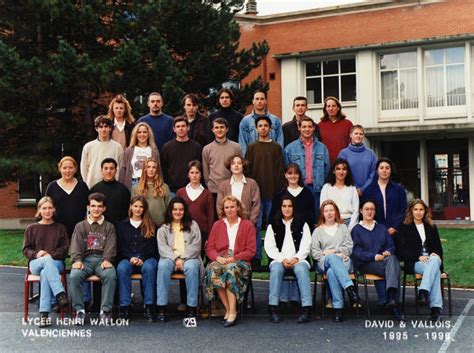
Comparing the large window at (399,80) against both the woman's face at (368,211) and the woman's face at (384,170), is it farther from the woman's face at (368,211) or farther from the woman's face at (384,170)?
the woman's face at (368,211)

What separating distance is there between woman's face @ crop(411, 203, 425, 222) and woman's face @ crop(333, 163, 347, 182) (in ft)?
3.30

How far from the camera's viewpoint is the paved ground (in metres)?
6.24

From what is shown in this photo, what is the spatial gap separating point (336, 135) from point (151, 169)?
2917 millimetres

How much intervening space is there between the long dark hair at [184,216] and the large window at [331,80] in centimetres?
1949

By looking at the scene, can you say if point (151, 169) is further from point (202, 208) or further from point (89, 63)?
point (89, 63)

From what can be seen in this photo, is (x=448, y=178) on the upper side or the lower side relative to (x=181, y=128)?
lower

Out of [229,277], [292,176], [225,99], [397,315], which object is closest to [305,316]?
[229,277]

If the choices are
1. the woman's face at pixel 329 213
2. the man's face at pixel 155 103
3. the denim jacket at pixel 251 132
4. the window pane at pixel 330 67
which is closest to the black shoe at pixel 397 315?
the woman's face at pixel 329 213

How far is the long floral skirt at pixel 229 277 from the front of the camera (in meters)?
7.39

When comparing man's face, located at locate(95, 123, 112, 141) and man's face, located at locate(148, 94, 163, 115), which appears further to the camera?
man's face, located at locate(148, 94, 163, 115)

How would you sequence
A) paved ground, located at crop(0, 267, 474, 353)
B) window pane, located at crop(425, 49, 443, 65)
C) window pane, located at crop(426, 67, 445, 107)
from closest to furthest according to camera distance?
paved ground, located at crop(0, 267, 474, 353), window pane, located at crop(425, 49, 443, 65), window pane, located at crop(426, 67, 445, 107)

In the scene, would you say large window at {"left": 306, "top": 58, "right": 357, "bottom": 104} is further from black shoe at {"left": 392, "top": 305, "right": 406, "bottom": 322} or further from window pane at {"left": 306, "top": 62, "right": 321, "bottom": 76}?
black shoe at {"left": 392, "top": 305, "right": 406, "bottom": 322}

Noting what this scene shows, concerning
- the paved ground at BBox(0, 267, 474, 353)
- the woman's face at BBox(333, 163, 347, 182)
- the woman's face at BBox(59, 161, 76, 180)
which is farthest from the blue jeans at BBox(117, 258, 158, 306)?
the woman's face at BBox(333, 163, 347, 182)

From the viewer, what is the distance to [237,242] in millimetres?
7719
